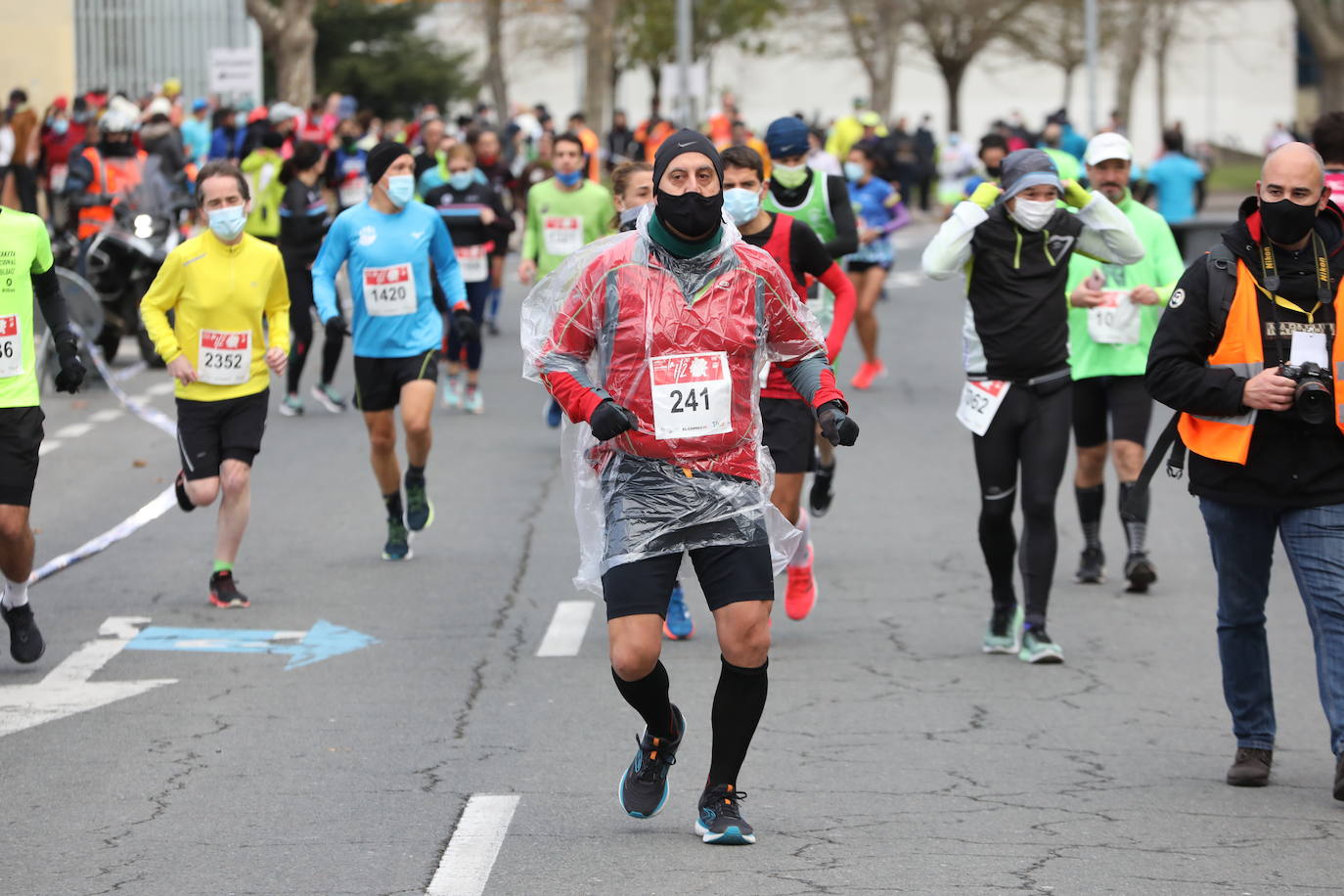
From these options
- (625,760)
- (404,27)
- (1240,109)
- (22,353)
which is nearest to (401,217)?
(22,353)

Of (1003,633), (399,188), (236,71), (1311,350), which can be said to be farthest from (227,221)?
(236,71)

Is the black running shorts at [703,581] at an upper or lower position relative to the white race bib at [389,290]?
lower

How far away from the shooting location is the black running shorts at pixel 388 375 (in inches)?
405

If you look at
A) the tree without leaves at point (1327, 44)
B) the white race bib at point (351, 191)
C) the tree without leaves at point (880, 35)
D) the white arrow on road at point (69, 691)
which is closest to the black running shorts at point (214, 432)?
the white arrow on road at point (69, 691)

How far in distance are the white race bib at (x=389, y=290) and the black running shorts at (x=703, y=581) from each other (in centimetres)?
470

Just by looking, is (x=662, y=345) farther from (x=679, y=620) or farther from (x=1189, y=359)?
(x=679, y=620)

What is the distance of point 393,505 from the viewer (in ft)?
34.5

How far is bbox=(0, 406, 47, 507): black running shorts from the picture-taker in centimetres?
770

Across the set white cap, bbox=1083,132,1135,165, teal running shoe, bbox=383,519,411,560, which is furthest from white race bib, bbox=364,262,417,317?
white cap, bbox=1083,132,1135,165

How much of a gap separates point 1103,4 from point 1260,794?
5961cm

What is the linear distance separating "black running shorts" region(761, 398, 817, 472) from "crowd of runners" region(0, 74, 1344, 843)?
0.01 metres

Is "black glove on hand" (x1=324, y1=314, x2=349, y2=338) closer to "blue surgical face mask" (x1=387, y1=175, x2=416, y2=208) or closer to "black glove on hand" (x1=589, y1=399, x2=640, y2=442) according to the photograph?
"blue surgical face mask" (x1=387, y1=175, x2=416, y2=208)

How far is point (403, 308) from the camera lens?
33.6 feet

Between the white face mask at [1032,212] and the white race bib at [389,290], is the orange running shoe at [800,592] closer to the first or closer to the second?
the white face mask at [1032,212]
